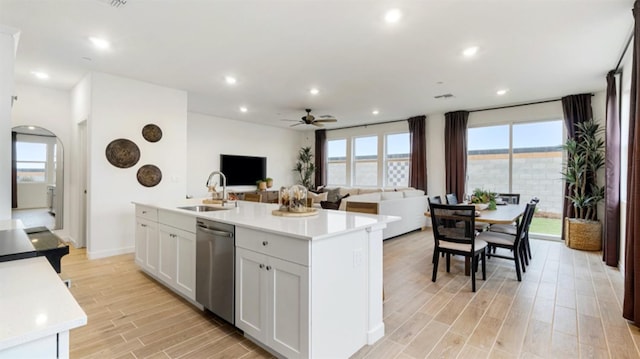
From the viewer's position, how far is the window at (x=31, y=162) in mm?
4660

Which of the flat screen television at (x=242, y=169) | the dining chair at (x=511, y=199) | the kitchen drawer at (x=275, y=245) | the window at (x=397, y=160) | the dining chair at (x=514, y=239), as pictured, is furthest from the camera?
the window at (x=397, y=160)

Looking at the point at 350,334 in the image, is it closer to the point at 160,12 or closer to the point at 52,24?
the point at 160,12

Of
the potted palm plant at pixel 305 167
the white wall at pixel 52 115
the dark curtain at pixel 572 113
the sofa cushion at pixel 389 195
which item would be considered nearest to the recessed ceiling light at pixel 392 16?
the sofa cushion at pixel 389 195

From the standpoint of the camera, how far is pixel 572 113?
536 centimetres

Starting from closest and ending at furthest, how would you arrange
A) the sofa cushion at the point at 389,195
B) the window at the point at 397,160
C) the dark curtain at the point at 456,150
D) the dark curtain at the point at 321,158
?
the sofa cushion at the point at 389,195
the dark curtain at the point at 456,150
the window at the point at 397,160
the dark curtain at the point at 321,158

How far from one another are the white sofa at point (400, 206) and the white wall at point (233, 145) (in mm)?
3750

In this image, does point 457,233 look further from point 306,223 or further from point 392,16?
point 392,16

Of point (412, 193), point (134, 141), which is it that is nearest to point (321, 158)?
point (412, 193)

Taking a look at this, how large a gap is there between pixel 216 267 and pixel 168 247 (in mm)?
969

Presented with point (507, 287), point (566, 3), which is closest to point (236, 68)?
point (566, 3)

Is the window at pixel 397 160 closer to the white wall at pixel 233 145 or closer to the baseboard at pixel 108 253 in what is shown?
the white wall at pixel 233 145

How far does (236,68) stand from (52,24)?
1.92 m

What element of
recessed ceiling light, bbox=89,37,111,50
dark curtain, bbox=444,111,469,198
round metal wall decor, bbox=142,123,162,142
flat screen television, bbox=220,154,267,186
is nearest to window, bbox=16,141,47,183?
round metal wall decor, bbox=142,123,162,142

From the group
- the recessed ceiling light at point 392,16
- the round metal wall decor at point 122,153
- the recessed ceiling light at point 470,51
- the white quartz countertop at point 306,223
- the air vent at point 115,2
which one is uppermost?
the recessed ceiling light at point 470,51
